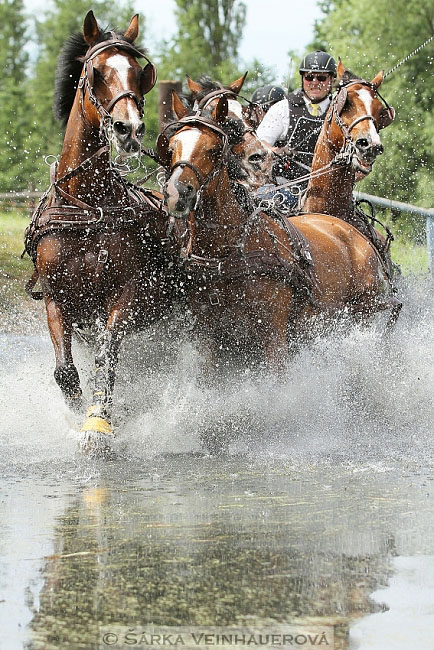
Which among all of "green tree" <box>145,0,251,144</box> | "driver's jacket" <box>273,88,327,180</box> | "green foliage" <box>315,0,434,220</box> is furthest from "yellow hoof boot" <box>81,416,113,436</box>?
"green tree" <box>145,0,251,144</box>

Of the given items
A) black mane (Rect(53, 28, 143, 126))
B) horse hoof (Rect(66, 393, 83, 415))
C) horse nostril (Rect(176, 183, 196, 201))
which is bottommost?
horse hoof (Rect(66, 393, 83, 415))

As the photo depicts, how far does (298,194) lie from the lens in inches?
362

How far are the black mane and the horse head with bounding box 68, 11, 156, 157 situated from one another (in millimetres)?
107

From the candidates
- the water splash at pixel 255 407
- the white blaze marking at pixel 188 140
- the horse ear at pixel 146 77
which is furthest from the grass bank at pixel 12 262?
the white blaze marking at pixel 188 140

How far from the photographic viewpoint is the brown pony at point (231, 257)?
7.00 metres

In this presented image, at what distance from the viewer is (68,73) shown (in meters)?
7.65

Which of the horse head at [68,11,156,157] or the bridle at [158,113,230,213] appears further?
the bridle at [158,113,230,213]

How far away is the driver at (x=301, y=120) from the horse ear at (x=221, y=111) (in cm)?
234

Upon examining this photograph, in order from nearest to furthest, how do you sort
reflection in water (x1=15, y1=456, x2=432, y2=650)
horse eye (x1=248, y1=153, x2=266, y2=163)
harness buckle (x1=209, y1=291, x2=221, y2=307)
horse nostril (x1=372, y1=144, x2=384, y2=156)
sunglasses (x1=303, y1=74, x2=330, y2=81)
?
reflection in water (x1=15, y1=456, x2=432, y2=650), harness buckle (x1=209, y1=291, x2=221, y2=307), horse eye (x1=248, y1=153, x2=266, y2=163), horse nostril (x1=372, y1=144, x2=384, y2=156), sunglasses (x1=303, y1=74, x2=330, y2=81)

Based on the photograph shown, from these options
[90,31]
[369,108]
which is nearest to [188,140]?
[90,31]

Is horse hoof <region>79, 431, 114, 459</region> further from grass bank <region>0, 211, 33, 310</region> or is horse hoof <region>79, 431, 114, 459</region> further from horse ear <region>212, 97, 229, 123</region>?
grass bank <region>0, 211, 33, 310</region>

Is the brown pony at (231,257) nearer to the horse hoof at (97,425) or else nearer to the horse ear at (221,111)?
the horse ear at (221,111)

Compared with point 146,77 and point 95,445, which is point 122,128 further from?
point 95,445

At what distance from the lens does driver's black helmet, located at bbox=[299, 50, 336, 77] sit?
9.97 m
